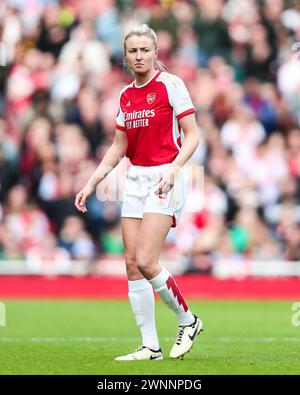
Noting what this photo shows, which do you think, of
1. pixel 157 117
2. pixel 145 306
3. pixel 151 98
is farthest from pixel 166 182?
pixel 145 306

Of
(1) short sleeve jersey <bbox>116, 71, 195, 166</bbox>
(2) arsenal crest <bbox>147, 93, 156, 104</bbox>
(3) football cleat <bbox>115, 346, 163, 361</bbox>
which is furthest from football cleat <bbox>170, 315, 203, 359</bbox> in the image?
(2) arsenal crest <bbox>147, 93, 156, 104</bbox>

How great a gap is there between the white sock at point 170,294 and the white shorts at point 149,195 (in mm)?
456

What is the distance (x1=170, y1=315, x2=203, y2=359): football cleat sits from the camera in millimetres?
8914

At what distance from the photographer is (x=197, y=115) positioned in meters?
19.0

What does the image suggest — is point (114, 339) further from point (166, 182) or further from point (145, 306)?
point (166, 182)

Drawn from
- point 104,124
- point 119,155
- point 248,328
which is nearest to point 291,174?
point 104,124

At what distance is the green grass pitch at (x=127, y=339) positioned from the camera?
834cm

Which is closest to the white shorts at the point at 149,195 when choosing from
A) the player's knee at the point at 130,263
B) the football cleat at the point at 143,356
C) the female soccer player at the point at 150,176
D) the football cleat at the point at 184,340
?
the female soccer player at the point at 150,176

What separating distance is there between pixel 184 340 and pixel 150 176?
1.31m

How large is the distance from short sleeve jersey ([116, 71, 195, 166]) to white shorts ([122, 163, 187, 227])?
79 mm

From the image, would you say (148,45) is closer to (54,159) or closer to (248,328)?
(248,328)

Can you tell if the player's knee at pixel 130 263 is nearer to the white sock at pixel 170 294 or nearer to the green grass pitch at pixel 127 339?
the white sock at pixel 170 294

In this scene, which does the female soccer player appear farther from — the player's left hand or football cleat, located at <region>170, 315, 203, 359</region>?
the player's left hand

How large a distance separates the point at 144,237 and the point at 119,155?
33.5 inches
